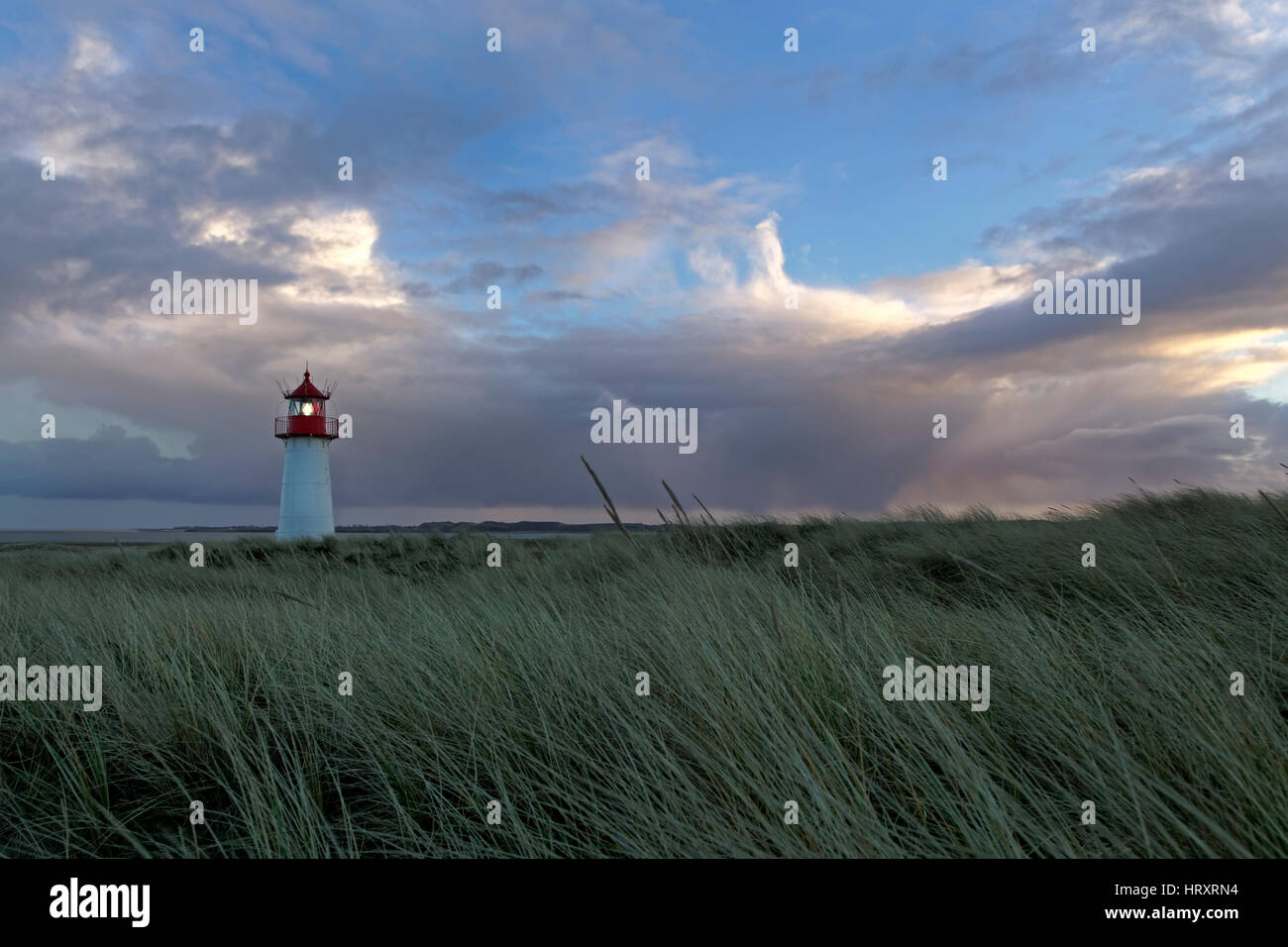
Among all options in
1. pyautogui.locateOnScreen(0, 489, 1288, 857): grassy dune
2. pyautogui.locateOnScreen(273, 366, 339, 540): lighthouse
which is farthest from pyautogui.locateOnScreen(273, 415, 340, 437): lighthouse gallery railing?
pyautogui.locateOnScreen(0, 489, 1288, 857): grassy dune

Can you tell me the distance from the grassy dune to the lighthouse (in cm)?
2425

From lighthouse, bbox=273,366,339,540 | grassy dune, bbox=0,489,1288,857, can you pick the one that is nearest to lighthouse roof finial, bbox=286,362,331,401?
lighthouse, bbox=273,366,339,540

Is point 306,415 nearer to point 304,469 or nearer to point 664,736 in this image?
point 304,469

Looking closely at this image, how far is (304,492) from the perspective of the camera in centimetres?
2789

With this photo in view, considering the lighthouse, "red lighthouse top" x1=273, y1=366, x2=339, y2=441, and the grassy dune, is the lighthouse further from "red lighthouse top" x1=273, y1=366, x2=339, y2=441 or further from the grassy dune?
the grassy dune

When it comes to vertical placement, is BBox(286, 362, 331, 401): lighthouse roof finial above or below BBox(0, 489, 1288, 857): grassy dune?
above

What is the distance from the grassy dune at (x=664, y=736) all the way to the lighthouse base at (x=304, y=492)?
953 inches

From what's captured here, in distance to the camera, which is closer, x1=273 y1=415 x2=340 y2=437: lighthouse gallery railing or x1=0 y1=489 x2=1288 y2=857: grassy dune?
x1=0 y1=489 x2=1288 y2=857: grassy dune

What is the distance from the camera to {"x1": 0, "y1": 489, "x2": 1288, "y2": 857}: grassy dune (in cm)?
230

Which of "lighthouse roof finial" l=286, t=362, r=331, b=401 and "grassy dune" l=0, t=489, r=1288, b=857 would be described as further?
"lighthouse roof finial" l=286, t=362, r=331, b=401

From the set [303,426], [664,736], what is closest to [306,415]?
[303,426]

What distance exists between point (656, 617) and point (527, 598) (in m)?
1.86
